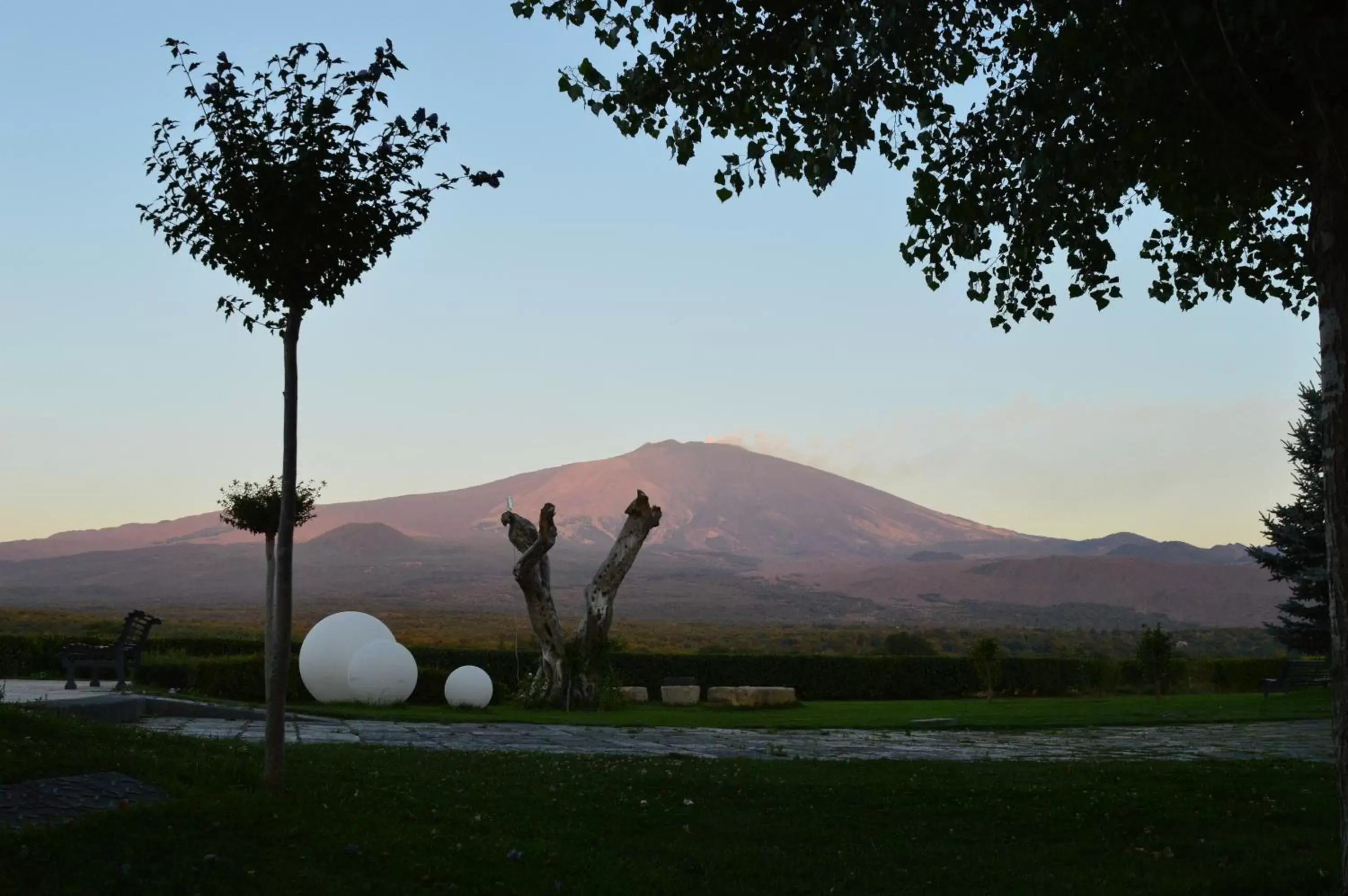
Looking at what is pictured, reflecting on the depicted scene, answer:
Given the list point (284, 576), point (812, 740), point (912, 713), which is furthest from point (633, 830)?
point (912, 713)

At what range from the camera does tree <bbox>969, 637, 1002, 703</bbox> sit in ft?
110

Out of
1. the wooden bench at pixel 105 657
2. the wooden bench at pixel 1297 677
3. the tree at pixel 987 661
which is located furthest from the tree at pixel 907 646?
the wooden bench at pixel 105 657

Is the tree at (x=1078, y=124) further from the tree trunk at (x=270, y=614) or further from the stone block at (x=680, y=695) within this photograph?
the stone block at (x=680, y=695)

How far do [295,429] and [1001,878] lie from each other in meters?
5.82

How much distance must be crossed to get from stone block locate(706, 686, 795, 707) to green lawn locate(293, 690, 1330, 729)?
44 cm

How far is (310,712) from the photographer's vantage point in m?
22.0

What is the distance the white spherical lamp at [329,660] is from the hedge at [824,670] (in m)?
1.79

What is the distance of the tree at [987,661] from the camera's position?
110 feet

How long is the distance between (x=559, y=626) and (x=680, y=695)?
5.35 m

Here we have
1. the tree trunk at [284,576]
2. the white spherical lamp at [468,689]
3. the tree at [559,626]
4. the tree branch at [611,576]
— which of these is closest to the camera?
the tree trunk at [284,576]

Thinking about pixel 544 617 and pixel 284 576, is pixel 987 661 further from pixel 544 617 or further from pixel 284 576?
pixel 284 576

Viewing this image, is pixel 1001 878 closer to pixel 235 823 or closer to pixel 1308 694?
pixel 235 823

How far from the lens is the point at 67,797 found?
25.1ft

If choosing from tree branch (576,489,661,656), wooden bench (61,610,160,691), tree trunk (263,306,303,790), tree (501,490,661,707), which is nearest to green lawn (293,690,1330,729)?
tree (501,490,661,707)
